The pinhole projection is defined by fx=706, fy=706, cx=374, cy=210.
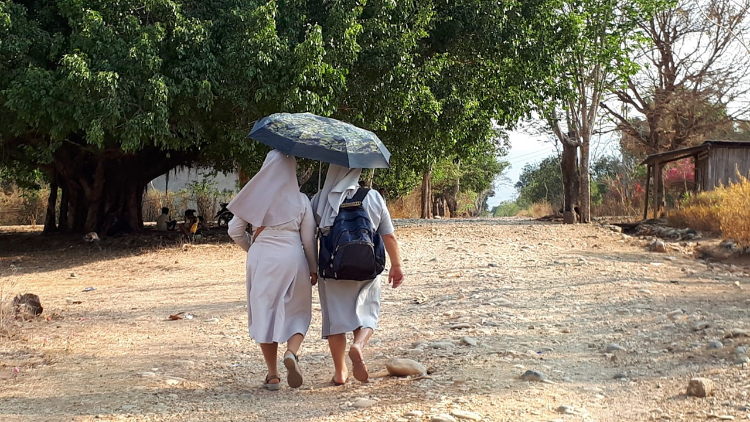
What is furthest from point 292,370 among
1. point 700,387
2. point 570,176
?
point 570,176

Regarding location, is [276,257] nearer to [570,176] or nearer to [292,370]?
[292,370]

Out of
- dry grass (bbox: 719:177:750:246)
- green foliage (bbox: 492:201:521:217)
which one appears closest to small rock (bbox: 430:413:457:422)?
dry grass (bbox: 719:177:750:246)

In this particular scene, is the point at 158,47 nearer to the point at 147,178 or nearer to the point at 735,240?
the point at 147,178

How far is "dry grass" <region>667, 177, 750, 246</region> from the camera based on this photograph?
12.0 meters

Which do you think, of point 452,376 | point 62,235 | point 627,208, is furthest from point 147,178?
point 627,208

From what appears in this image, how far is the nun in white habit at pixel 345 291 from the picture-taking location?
465 cm

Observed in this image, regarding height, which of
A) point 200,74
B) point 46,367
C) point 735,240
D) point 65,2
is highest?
point 65,2

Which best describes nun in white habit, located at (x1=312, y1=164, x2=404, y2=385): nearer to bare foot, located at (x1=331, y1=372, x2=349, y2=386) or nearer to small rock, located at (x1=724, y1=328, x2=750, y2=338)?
bare foot, located at (x1=331, y1=372, x2=349, y2=386)

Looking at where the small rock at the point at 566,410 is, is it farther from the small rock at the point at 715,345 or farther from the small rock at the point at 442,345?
the small rock at the point at 442,345

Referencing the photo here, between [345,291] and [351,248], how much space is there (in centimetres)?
41

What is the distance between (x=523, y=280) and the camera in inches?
376

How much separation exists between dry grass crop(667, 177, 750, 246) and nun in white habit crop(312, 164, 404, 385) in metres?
9.20

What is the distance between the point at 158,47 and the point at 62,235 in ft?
26.3

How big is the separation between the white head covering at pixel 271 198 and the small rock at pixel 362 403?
1237 millimetres
